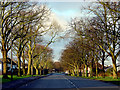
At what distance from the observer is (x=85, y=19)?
124 feet

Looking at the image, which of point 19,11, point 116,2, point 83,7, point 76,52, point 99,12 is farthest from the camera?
point 76,52

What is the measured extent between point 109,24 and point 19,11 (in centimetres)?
1513

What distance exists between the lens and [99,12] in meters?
35.1

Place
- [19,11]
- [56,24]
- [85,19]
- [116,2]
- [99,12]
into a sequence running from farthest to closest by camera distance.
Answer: [56,24] < [85,19] < [99,12] < [19,11] < [116,2]

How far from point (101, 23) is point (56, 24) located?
16.7 metres

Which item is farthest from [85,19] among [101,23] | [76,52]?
[76,52]

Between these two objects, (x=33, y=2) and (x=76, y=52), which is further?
(x=76, y=52)

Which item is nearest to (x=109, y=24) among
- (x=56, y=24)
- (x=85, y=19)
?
(x=85, y=19)

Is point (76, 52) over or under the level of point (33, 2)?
under

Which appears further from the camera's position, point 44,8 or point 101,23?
point 101,23

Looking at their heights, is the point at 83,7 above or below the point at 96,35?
above

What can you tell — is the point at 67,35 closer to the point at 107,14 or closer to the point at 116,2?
the point at 107,14

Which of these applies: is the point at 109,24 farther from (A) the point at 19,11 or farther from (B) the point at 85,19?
(A) the point at 19,11

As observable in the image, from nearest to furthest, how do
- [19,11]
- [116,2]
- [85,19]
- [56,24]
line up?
1. [116,2]
2. [19,11]
3. [85,19]
4. [56,24]
